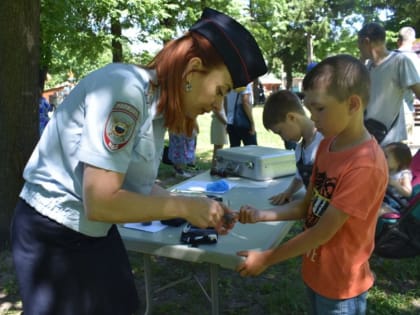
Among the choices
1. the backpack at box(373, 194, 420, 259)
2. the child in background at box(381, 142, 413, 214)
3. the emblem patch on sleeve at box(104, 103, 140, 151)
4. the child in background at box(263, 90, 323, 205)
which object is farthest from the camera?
the child in background at box(381, 142, 413, 214)

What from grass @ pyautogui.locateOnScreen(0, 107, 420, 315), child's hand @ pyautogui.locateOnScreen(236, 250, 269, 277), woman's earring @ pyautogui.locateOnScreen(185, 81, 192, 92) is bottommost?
grass @ pyautogui.locateOnScreen(0, 107, 420, 315)

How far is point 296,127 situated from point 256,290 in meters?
1.26

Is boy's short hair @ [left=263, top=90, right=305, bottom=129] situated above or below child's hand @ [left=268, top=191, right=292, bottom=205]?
above

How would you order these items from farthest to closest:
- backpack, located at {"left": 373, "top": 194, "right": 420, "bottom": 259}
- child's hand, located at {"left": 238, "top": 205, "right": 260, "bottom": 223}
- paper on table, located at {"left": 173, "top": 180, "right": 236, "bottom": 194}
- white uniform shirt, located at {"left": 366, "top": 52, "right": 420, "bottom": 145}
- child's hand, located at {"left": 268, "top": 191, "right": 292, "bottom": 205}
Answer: white uniform shirt, located at {"left": 366, "top": 52, "right": 420, "bottom": 145}
backpack, located at {"left": 373, "top": 194, "right": 420, "bottom": 259}
paper on table, located at {"left": 173, "top": 180, "right": 236, "bottom": 194}
child's hand, located at {"left": 268, "top": 191, "right": 292, "bottom": 205}
child's hand, located at {"left": 238, "top": 205, "right": 260, "bottom": 223}

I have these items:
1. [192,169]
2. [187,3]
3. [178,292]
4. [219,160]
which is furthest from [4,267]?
[187,3]

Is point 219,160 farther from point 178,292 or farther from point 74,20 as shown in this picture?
point 74,20

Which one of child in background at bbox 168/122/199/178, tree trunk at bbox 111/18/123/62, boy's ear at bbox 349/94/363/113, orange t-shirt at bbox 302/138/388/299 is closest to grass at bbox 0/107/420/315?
orange t-shirt at bbox 302/138/388/299

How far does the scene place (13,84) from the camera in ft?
11.1

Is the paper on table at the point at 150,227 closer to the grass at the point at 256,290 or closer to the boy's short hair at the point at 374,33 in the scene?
the grass at the point at 256,290

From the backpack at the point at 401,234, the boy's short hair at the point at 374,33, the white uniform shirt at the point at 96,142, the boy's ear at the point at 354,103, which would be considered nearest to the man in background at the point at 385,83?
the boy's short hair at the point at 374,33

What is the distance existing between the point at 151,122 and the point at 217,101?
21cm

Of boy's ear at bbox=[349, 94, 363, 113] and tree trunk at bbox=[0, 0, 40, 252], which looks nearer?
boy's ear at bbox=[349, 94, 363, 113]

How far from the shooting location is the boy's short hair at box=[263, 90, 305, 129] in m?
2.45

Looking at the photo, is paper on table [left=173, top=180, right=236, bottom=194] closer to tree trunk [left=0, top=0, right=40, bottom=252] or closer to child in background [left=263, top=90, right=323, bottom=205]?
child in background [left=263, top=90, right=323, bottom=205]
